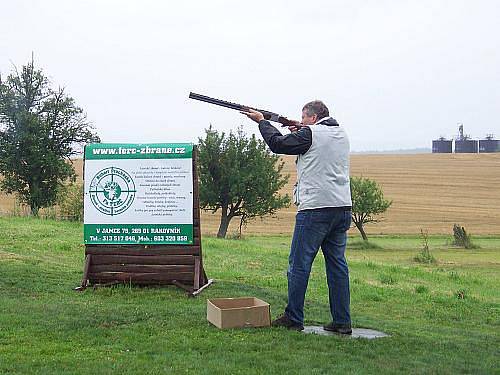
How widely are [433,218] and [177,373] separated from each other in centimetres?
5613

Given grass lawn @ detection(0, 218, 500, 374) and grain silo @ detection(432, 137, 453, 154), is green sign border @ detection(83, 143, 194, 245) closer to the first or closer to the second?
grass lawn @ detection(0, 218, 500, 374)

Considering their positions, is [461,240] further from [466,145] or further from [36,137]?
[466,145]

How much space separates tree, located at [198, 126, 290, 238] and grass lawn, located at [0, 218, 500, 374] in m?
36.7

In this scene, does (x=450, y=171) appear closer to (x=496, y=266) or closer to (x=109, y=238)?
(x=496, y=266)

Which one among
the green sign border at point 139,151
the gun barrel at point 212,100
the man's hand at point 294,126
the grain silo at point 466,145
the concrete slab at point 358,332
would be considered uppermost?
the grain silo at point 466,145

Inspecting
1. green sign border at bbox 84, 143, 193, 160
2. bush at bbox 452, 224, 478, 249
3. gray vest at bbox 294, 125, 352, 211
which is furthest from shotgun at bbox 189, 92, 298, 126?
bush at bbox 452, 224, 478, 249

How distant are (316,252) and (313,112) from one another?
1.44m

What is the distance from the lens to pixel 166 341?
673 centimetres

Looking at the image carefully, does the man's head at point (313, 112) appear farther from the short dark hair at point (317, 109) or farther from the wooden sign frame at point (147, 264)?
the wooden sign frame at point (147, 264)

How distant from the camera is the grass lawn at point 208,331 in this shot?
6000 mm

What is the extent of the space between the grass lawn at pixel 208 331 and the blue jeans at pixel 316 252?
43cm

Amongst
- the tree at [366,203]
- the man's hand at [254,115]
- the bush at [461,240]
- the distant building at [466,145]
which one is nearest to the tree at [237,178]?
the tree at [366,203]

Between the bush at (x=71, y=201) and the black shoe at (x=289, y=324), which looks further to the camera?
the bush at (x=71, y=201)

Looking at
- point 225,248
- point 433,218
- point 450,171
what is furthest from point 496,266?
point 450,171
